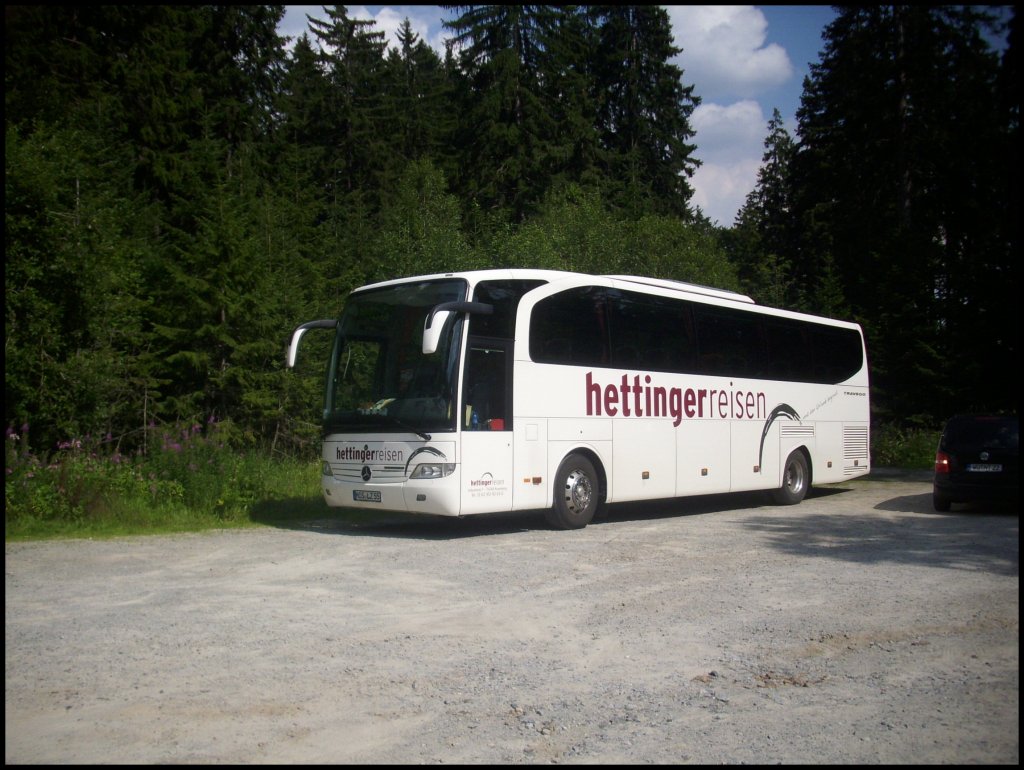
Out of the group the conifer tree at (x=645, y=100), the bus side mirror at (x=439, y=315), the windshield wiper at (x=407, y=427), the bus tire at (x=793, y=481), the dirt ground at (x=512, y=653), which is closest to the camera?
the dirt ground at (x=512, y=653)

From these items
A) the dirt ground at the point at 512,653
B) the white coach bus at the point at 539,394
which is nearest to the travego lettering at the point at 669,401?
the white coach bus at the point at 539,394

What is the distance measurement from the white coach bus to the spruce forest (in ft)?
16.6

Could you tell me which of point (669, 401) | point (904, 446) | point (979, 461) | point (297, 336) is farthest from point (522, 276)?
point (904, 446)

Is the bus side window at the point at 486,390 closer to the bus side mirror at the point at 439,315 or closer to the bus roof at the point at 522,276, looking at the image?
the bus side mirror at the point at 439,315

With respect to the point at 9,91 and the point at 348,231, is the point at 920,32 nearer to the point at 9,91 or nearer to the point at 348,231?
the point at 9,91

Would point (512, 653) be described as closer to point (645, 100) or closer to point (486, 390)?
point (486, 390)

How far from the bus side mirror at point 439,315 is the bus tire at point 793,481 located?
8.54 metres

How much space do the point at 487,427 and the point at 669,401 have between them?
14.2 ft

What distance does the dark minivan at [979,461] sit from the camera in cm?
1588

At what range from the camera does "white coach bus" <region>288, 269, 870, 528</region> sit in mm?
12969

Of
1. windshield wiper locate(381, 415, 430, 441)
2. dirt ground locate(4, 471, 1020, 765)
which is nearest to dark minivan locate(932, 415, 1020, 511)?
dirt ground locate(4, 471, 1020, 765)

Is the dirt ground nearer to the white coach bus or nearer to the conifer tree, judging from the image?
the white coach bus

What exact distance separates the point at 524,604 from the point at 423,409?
4986mm

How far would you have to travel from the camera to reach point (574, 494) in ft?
47.3
